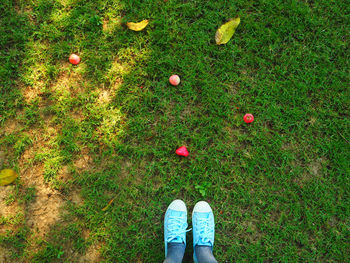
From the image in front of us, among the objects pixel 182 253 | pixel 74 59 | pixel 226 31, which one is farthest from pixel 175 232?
pixel 226 31

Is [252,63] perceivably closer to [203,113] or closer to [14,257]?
[203,113]

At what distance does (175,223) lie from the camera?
8.13ft

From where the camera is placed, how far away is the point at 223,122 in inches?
110

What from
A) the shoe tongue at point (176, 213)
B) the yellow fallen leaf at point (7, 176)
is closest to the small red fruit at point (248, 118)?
the shoe tongue at point (176, 213)

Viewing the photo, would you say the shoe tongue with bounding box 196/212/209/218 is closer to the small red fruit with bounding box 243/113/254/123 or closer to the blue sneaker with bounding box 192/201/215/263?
the blue sneaker with bounding box 192/201/215/263

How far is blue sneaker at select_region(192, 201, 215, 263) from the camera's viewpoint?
2482 millimetres

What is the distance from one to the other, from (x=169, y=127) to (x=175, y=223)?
106 cm

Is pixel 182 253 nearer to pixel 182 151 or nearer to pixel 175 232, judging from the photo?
pixel 175 232

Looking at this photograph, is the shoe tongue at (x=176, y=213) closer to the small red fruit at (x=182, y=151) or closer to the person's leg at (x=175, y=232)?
the person's leg at (x=175, y=232)

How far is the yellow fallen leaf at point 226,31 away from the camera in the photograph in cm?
288

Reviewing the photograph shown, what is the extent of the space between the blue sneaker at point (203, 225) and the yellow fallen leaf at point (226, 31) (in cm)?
195

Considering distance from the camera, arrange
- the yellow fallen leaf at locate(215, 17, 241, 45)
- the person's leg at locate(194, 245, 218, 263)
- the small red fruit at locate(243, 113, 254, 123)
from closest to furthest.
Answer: the person's leg at locate(194, 245, 218, 263) < the small red fruit at locate(243, 113, 254, 123) < the yellow fallen leaf at locate(215, 17, 241, 45)

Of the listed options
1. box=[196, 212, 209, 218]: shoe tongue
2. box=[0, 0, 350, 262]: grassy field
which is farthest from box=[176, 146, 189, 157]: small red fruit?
box=[196, 212, 209, 218]: shoe tongue

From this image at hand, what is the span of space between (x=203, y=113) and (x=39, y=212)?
2137mm
